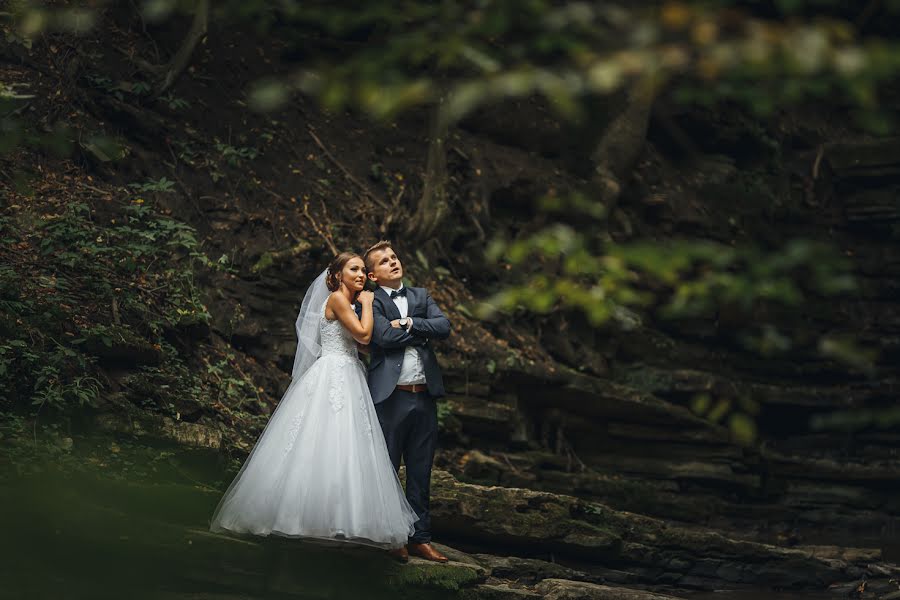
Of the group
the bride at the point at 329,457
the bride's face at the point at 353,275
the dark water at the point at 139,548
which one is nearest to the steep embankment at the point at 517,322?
the dark water at the point at 139,548

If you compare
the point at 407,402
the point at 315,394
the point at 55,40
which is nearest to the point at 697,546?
the point at 407,402

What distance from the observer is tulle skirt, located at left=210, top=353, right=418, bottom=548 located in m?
5.99

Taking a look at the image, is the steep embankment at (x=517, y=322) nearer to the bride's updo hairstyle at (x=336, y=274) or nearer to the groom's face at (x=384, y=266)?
the bride's updo hairstyle at (x=336, y=274)

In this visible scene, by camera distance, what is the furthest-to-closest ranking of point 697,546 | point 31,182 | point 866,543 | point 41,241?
point 866,543 < point 697,546 < point 31,182 < point 41,241

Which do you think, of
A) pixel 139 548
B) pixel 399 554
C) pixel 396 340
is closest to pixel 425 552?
pixel 399 554

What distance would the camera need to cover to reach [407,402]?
664 cm

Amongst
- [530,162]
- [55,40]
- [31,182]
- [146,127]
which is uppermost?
[530,162]

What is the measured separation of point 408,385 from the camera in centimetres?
668

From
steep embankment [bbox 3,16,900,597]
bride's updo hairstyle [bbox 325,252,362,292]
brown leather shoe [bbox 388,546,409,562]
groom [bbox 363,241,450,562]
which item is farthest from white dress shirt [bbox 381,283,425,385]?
steep embankment [bbox 3,16,900,597]

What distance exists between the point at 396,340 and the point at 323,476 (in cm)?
113

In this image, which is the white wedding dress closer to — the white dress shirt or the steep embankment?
the white dress shirt

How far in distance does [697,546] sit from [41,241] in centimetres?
762

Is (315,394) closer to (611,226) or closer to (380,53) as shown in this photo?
(380,53)

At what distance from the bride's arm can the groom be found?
0.34 ft
